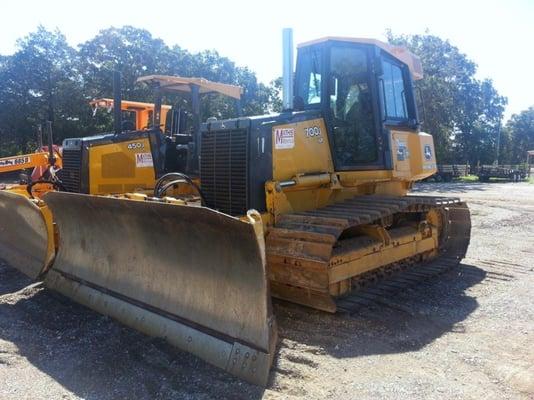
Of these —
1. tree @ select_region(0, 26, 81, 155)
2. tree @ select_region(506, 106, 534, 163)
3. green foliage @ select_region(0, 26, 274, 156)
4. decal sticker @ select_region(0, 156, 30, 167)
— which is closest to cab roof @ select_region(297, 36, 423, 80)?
decal sticker @ select_region(0, 156, 30, 167)

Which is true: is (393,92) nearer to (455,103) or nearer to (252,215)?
(252,215)

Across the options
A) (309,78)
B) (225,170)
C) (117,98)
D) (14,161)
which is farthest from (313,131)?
(14,161)

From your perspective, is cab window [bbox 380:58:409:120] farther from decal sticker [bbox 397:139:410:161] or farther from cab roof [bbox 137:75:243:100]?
cab roof [bbox 137:75:243:100]

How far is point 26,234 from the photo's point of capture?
20.2ft

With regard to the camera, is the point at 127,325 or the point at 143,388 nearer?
the point at 143,388

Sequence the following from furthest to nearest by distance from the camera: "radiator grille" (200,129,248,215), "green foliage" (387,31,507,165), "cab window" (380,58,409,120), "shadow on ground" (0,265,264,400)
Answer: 1. "green foliage" (387,31,507,165)
2. "cab window" (380,58,409,120)
3. "radiator grille" (200,129,248,215)
4. "shadow on ground" (0,265,264,400)

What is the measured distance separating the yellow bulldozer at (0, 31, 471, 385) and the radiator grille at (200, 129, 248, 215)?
2 cm

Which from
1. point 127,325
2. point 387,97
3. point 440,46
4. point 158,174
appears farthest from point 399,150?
point 440,46

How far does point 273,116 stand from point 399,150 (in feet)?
6.28

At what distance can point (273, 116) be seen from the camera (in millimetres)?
5320

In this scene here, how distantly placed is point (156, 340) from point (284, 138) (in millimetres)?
2406

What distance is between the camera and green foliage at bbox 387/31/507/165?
107 feet

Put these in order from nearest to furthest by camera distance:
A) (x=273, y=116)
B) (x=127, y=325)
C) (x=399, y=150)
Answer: (x=127, y=325), (x=273, y=116), (x=399, y=150)

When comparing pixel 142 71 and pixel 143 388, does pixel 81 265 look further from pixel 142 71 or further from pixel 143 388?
pixel 142 71
